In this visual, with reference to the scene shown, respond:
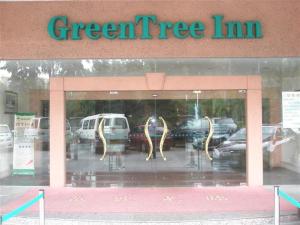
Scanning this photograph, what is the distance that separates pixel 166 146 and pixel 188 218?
520cm

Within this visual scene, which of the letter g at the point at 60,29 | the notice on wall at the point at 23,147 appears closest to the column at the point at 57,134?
the notice on wall at the point at 23,147

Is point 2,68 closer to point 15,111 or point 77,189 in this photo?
point 15,111

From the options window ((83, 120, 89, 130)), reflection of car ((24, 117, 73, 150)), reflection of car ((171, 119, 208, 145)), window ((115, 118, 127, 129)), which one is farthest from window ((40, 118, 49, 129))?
reflection of car ((171, 119, 208, 145))

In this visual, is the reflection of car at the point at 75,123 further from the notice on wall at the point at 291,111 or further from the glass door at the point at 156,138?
the notice on wall at the point at 291,111

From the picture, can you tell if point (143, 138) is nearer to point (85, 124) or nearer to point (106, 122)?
point (106, 122)

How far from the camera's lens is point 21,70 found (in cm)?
1355

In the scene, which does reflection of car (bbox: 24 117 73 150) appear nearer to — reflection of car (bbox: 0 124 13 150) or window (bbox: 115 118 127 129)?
reflection of car (bbox: 0 124 13 150)

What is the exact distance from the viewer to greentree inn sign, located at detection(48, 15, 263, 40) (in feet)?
41.4

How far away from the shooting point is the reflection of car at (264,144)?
13516 mm

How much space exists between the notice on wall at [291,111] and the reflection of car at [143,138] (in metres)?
4.75

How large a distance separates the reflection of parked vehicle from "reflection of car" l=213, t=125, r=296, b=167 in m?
2.88

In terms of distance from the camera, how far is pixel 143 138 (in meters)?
14.1

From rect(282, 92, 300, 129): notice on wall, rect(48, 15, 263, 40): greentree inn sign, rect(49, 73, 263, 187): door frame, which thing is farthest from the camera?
rect(49, 73, 263, 187): door frame

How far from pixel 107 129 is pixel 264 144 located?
4665 millimetres
